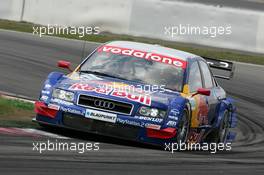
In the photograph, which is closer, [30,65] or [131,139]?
[131,139]

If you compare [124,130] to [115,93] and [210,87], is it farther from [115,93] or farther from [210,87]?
[210,87]

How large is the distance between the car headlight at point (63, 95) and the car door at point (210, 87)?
86.3 inches

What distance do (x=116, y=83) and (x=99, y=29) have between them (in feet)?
48.0


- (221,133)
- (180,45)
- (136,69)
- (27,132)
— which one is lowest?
(221,133)

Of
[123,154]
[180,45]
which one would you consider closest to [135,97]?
[123,154]

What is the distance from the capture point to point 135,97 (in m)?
9.25

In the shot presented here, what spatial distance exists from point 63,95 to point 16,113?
1.75m

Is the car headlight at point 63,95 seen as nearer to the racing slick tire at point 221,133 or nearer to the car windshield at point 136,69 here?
the car windshield at point 136,69

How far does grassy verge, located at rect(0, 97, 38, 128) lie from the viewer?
387 inches

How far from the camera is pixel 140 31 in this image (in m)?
23.4

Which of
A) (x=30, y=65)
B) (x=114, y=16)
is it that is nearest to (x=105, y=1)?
(x=114, y=16)

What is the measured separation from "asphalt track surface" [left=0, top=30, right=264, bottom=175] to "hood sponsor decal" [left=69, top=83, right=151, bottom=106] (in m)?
0.54

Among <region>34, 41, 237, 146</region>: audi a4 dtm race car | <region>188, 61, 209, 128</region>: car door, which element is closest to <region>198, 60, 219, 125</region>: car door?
<region>34, 41, 237, 146</region>: audi a4 dtm race car

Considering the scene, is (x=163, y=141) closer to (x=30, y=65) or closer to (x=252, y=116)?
(x=252, y=116)
